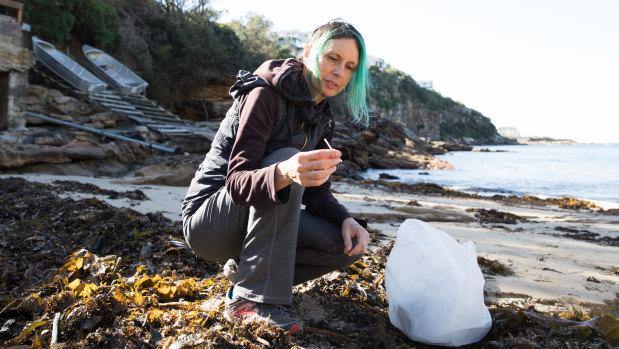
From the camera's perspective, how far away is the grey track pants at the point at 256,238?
162 centimetres

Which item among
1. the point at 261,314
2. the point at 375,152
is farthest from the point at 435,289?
the point at 375,152

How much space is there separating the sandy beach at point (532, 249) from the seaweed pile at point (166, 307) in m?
0.28

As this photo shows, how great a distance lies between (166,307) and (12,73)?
11.1 m

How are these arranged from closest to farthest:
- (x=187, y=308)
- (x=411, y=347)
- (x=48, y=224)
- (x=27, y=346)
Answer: (x=27, y=346) → (x=411, y=347) → (x=187, y=308) → (x=48, y=224)

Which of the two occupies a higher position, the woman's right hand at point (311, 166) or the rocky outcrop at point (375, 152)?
the woman's right hand at point (311, 166)

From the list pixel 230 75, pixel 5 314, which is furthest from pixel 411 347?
pixel 230 75

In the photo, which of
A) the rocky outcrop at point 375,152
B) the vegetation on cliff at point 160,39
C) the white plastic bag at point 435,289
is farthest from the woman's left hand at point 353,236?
the vegetation on cliff at point 160,39

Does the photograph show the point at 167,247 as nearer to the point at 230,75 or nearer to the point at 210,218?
the point at 210,218

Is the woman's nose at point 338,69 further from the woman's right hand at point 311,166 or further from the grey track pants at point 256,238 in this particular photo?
the woman's right hand at point 311,166

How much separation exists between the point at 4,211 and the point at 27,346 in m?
2.75

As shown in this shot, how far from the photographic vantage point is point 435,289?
1.61 m

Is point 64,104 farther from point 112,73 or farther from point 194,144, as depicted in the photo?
point 112,73

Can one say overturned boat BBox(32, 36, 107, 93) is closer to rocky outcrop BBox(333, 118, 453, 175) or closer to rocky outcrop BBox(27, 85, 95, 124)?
rocky outcrop BBox(27, 85, 95, 124)

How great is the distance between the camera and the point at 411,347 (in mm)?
1619
